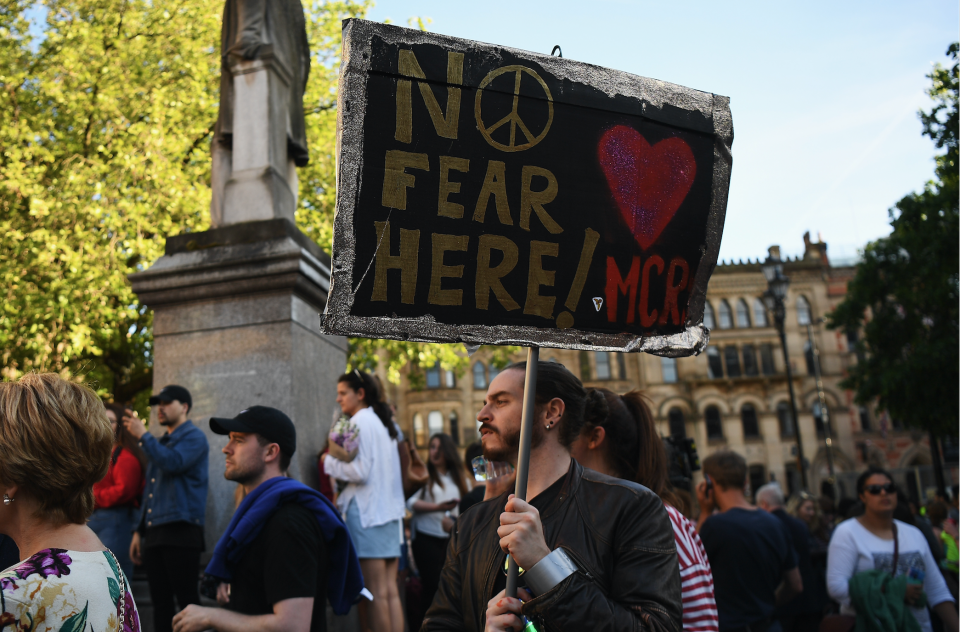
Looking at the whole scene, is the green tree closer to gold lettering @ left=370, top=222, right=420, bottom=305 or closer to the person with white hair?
the person with white hair

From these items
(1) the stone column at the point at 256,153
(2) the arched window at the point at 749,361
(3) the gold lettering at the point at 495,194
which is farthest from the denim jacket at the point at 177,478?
(2) the arched window at the point at 749,361

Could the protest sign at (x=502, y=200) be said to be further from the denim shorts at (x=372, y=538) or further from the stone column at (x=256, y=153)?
the stone column at (x=256, y=153)

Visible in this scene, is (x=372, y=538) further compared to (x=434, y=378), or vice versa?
(x=434, y=378)

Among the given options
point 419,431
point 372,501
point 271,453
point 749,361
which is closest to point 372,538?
point 372,501

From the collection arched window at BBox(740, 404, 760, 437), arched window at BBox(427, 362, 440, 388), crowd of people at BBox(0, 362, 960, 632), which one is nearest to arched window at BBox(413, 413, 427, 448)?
arched window at BBox(427, 362, 440, 388)

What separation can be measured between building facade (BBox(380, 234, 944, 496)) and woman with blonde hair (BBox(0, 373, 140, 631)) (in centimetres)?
4289

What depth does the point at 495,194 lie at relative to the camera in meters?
2.44

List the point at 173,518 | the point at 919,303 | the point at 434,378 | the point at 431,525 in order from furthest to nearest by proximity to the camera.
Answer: the point at 434,378, the point at 919,303, the point at 431,525, the point at 173,518

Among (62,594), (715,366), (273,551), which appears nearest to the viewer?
(62,594)

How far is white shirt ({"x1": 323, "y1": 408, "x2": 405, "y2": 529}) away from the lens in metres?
5.30

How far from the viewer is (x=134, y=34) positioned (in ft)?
48.1

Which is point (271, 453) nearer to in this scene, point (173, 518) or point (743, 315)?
point (173, 518)

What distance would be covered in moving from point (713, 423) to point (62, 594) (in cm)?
4935

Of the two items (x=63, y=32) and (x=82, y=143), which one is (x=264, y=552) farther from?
(x=63, y=32)
